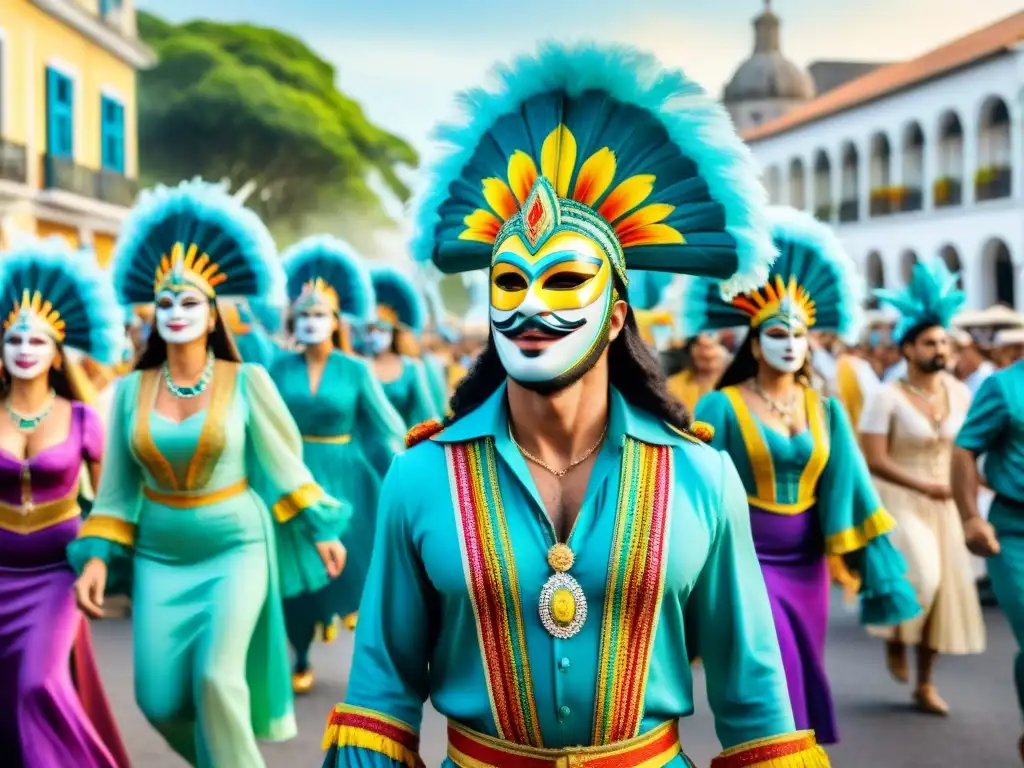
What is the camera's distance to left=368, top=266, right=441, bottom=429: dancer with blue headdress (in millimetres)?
11354

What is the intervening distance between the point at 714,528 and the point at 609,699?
0.44 m

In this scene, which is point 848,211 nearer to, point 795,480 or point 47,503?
point 795,480

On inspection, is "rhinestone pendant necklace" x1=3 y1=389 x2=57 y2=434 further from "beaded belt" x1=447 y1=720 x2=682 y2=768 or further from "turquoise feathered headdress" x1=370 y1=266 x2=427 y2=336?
"turquoise feathered headdress" x1=370 y1=266 x2=427 y2=336

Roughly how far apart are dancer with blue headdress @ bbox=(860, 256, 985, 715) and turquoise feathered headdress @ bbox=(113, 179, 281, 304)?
12.3 feet

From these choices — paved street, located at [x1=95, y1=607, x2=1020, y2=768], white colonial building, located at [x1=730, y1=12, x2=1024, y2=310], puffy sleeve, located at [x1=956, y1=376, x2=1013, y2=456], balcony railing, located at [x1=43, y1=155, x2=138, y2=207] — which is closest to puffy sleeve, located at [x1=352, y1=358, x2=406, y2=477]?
paved street, located at [x1=95, y1=607, x2=1020, y2=768]

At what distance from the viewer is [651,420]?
3.37 m

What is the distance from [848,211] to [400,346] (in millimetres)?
40630

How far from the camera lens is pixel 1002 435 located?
6.74 metres

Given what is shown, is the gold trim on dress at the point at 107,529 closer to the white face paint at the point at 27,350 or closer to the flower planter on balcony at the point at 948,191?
the white face paint at the point at 27,350

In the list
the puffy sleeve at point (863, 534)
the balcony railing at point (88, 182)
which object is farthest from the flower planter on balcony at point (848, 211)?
the puffy sleeve at point (863, 534)

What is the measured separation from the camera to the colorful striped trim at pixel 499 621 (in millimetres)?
3096

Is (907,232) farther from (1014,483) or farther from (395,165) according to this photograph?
(1014,483)

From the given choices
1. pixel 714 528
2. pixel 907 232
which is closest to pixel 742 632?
pixel 714 528

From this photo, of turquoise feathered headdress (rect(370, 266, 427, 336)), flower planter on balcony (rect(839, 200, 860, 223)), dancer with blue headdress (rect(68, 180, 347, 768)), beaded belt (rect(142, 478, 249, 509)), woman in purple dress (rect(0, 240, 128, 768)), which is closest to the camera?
dancer with blue headdress (rect(68, 180, 347, 768))
